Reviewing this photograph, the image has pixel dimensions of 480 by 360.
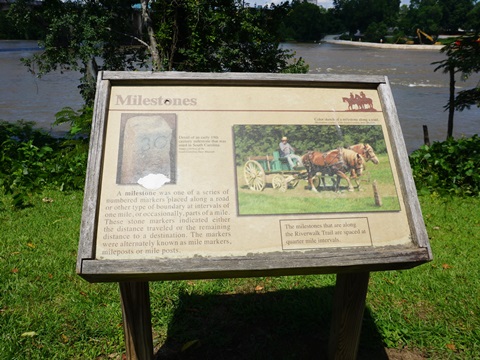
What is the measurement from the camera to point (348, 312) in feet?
8.49

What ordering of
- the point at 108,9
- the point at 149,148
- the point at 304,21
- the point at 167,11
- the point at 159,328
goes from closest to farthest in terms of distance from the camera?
the point at 149,148, the point at 159,328, the point at 167,11, the point at 108,9, the point at 304,21

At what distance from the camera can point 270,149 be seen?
222 cm

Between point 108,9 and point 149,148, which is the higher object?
point 108,9

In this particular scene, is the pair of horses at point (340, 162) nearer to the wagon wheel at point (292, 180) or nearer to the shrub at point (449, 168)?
the wagon wheel at point (292, 180)

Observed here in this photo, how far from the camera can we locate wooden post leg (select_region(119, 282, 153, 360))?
229 centimetres

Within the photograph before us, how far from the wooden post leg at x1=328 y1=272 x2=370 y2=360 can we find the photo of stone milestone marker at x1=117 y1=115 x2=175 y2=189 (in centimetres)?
105

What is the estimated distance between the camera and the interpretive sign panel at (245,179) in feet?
6.50

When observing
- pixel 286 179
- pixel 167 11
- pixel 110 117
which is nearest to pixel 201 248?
pixel 286 179

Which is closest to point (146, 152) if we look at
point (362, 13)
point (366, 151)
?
point (366, 151)

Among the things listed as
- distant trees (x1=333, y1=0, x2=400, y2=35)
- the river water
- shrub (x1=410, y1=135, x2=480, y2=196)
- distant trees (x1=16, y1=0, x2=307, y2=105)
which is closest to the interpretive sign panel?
shrub (x1=410, y1=135, x2=480, y2=196)

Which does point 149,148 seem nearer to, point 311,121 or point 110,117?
point 110,117

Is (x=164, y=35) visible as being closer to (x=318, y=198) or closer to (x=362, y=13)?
(x=318, y=198)

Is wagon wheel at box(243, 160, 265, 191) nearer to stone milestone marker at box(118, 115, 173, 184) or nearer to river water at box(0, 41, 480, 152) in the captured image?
stone milestone marker at box(118, 115, 173, 184)

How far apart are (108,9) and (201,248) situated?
758 cm
